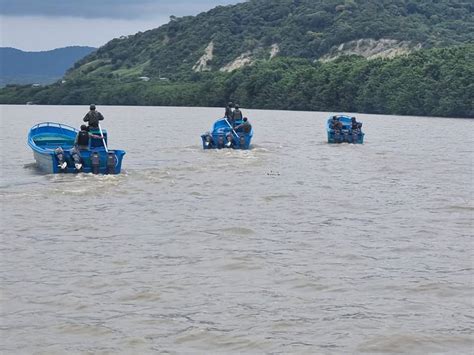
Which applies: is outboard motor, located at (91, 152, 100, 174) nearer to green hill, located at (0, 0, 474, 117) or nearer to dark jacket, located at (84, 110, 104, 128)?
dark jacket, located at (84, 110, 104, 128)

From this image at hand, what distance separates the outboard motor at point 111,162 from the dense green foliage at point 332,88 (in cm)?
6621

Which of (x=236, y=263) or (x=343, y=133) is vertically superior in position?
(x=343, y=133)

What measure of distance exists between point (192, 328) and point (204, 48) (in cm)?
18464

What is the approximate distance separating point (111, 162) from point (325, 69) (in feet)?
303

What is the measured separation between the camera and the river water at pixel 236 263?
11883 mm

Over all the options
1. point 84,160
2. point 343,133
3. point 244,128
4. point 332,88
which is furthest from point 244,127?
point 332,88

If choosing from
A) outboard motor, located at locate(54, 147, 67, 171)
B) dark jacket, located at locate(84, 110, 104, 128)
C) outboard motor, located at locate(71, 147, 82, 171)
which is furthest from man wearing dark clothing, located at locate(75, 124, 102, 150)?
dark jacket, located at locate(84, 110, 104, 128)

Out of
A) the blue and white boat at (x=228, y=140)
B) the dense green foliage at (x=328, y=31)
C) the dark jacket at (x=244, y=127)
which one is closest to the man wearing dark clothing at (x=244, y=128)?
the dark jacket at (x=244, y=127)

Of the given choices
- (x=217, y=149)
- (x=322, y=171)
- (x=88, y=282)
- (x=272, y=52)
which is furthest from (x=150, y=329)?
(x=272, y=52)

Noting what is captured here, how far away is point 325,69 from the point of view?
119 m

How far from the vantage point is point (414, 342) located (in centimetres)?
1159

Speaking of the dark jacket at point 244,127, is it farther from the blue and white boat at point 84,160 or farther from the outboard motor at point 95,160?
the outboard motor at point 95,160

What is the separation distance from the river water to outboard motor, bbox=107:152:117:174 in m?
0.76

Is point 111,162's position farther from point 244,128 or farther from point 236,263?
point 236,263
